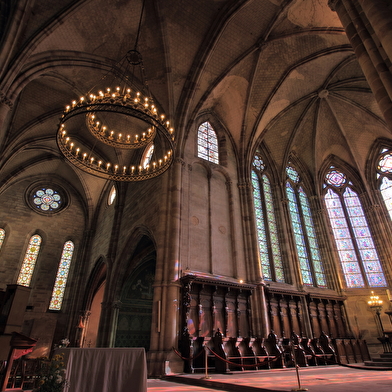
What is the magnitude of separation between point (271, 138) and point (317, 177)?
4.35m

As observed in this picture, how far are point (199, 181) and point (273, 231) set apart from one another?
5.65 metres

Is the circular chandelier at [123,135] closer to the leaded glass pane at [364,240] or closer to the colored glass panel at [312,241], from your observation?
the colored glass panel at [312,241]

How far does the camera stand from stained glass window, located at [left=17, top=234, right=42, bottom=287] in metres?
19.0

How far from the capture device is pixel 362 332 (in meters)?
15.1

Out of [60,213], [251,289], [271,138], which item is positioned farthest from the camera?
[60,213]

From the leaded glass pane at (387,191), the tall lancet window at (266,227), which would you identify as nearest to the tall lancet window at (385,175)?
the leaded glass pane at (387,191)

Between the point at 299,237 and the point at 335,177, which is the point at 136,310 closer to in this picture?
the point at 299,237

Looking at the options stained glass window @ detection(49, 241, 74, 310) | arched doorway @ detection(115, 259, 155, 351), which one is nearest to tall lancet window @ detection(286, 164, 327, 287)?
arched doorway @ detection(115, 259, 155, 351)

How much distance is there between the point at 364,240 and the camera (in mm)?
17484

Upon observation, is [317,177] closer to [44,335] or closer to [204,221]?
[204,221]

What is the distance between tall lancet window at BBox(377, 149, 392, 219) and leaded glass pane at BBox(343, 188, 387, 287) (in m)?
1.48

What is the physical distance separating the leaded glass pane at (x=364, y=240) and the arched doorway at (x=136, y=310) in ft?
40.4

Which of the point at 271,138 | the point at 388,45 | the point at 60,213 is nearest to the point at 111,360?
the point at 388,45

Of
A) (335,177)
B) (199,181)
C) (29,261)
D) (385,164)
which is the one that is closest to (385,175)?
(385,164)
